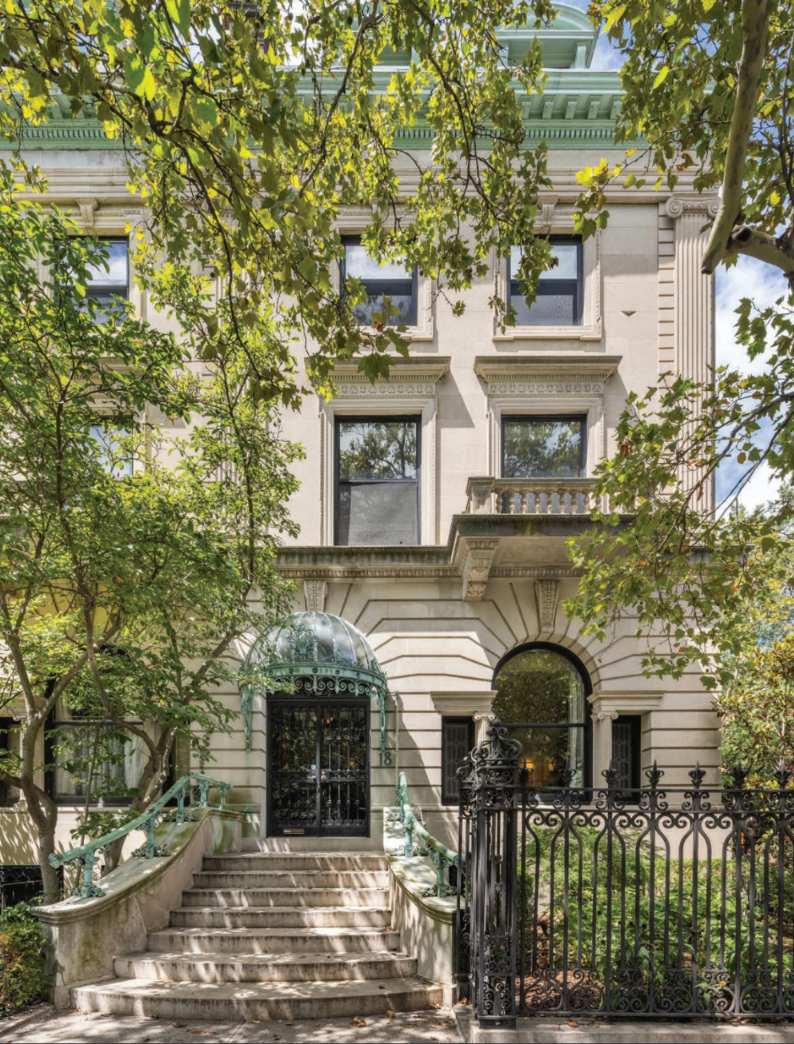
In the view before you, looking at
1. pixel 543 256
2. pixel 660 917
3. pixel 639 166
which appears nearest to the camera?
pixel 543 256

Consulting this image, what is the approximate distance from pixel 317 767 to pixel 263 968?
6.20m

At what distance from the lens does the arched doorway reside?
1372 centimetres

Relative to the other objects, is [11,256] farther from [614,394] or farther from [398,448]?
[614,394]

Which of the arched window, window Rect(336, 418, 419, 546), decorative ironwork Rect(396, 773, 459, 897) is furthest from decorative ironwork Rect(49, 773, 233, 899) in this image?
the arched window

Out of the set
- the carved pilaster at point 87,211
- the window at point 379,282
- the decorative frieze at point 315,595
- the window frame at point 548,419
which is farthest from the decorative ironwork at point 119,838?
the carved pilaster at point 87,211

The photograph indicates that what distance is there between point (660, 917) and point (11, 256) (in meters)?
9.10

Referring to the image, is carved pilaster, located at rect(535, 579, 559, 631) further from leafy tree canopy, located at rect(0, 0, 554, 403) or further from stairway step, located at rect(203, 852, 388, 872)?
leafy tree canopy, located at rect(0, 0, 554, 403)

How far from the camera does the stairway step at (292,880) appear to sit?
34.1 feet

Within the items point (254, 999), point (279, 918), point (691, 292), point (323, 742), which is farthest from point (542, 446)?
point (254, 999)

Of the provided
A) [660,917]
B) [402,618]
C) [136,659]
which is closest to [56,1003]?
[136,659]

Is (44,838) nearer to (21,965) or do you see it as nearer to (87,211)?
(21,965)

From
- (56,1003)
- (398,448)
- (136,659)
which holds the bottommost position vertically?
(56,1003)

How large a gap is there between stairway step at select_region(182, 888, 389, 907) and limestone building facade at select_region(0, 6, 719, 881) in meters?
3.73

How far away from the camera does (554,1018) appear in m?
6.43
